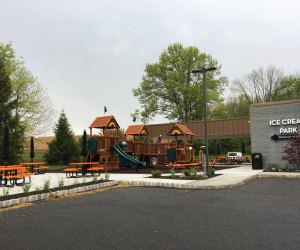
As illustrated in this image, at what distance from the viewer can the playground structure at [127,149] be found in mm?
23594

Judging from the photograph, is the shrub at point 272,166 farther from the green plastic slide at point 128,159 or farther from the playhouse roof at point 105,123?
the playhouse roof at point 105,123

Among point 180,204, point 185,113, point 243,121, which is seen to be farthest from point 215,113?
point 180,204

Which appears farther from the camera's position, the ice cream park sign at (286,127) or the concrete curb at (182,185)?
the ice cream park sign at (286,127)

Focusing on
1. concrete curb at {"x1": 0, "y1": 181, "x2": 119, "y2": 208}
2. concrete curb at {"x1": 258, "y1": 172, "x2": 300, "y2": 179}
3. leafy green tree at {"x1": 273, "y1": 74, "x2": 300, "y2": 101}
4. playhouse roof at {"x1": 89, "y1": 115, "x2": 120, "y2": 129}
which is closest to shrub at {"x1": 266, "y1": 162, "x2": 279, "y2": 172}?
concrete curb at {"x1": 258, "y1": 172, "x2": 300, "y2": 179}

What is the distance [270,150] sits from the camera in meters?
22.6

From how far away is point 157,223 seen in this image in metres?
6.82

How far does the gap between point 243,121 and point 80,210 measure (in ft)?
79.5

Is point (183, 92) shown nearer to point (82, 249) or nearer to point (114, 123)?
point (114, 123)

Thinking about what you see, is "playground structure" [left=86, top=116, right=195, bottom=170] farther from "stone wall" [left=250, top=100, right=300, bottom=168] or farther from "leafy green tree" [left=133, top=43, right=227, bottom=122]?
"leafy green tree" [left=133, top=43, right=227, bottom=122]

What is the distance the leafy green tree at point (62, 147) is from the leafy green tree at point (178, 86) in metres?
17.1

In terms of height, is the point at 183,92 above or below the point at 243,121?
above

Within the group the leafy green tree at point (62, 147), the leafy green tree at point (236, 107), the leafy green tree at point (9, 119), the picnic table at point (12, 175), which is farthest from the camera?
the leafy green tree at point (236, 107)

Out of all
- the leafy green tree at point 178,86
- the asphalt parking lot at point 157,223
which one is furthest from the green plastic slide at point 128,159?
the leafy green tree at point 178,86

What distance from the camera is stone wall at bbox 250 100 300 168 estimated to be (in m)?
21.9
